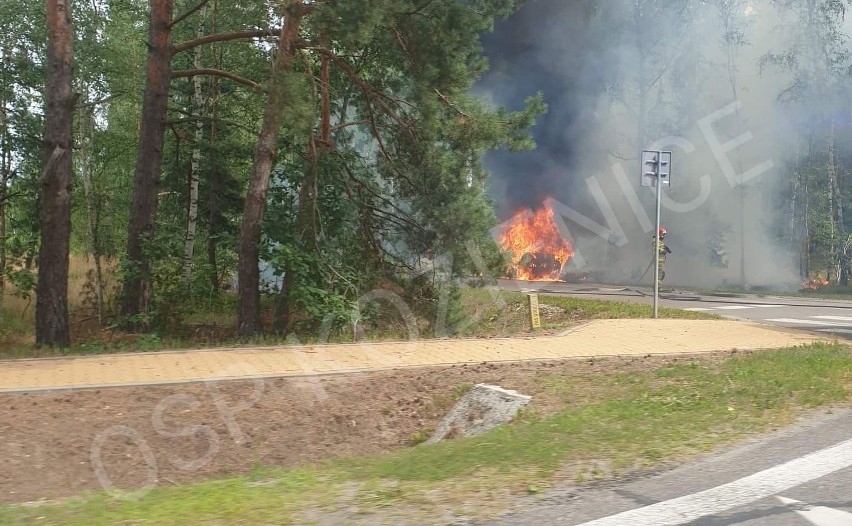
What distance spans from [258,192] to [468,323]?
17.7ft

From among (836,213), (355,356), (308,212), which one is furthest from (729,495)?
(836,213)

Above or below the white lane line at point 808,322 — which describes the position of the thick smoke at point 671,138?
above

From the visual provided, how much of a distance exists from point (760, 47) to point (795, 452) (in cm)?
2957

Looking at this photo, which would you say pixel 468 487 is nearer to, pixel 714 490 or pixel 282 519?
pixel 282 519

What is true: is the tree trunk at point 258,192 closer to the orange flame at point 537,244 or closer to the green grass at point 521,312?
the green grass at point 521,312

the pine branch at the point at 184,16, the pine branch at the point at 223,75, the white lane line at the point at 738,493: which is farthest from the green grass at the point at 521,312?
the white lane line at the point at 738,493

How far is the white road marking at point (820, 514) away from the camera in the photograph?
12.2ft

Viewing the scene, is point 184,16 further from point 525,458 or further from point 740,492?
point 740,492

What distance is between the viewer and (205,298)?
46.9 feet

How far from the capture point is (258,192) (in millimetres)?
11820

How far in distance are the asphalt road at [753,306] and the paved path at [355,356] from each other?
2.31 m

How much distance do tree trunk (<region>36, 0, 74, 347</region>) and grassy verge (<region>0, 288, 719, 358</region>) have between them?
0.50m

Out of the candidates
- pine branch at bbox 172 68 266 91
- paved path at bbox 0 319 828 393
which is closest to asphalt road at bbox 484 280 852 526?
paved path at bbox 0 319 828 393

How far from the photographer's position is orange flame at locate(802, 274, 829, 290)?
28.3m
